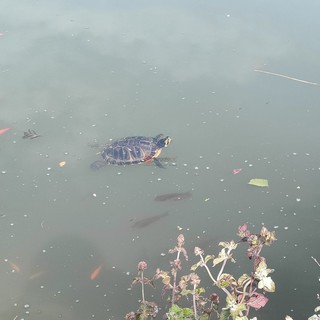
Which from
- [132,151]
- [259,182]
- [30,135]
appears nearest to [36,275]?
[132,151]

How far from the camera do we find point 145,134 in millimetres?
5441

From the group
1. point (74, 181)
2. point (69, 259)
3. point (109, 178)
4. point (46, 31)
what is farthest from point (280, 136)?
point (46, 31)

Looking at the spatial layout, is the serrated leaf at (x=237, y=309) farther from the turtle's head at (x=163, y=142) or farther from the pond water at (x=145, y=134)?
the turtle's head at (x=163, y=142)

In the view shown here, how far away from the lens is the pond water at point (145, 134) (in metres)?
4.04

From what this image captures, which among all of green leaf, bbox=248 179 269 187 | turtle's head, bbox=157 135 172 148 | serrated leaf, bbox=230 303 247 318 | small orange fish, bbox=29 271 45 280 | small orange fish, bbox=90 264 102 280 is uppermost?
serrated leaf, bbox=230 303 247 318

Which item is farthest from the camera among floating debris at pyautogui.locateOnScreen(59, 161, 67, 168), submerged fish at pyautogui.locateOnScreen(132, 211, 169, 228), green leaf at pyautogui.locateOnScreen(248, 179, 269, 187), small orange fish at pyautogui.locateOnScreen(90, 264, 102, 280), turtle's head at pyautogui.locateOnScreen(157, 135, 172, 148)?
turtle's head at pyautogui.locateOnScreen(157, 135, 172, 148)

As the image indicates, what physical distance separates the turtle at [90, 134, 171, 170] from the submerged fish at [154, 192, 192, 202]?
452 millimetres

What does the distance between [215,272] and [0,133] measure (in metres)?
2.91

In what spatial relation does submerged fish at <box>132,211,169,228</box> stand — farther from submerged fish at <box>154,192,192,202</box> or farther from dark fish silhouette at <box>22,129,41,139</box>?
dark fish silhouette at <box>22,129,41,139</box>

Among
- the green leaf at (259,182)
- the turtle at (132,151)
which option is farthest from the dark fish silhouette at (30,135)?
the green leaf at (259,182)

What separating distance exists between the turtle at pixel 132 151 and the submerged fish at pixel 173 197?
0.45 meters

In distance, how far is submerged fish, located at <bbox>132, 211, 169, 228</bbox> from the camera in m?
4.42

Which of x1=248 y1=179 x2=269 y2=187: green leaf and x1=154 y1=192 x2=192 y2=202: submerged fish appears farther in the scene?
x1=248 y1=179 x2=269 y2=187: green leaf

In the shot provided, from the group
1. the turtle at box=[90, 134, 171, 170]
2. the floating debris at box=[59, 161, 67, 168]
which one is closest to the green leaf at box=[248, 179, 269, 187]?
the turtle at box=[90, 134, 171, 170]
